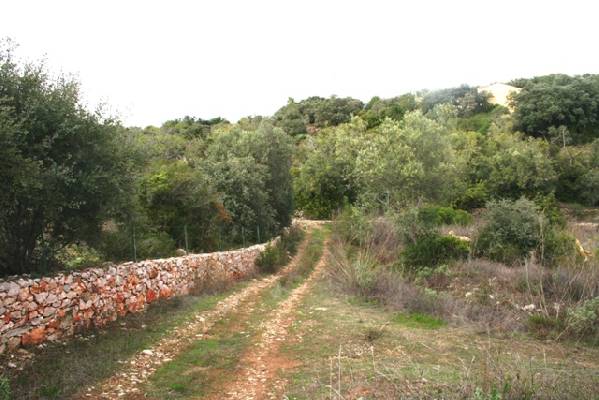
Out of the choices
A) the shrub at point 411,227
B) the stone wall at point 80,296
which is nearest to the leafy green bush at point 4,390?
the stone wall at point 80,296

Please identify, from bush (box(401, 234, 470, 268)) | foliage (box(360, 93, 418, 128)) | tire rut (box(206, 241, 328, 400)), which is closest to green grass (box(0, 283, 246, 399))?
tire rut (box(206, 241, 328, 400))

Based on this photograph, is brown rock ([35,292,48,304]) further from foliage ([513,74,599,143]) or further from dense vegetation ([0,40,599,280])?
foliage ([513,74,599,143])

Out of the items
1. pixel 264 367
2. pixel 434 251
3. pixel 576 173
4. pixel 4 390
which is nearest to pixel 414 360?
pixel 264 367

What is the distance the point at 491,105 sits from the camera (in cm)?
9188

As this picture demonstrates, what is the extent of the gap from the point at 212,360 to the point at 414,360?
3.66 meters

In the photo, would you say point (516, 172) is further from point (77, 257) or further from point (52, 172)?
point (52, 172)

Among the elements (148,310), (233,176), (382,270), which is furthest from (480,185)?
(148,310)

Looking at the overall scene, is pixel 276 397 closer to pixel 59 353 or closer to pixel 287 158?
pixel 59 353

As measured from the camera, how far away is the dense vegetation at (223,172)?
887 centimetres

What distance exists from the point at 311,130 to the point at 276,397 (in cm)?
7640

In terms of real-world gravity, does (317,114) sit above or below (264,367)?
above

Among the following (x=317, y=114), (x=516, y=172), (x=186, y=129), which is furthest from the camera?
(x=317, y=114)

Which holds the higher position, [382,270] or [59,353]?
[59,353]

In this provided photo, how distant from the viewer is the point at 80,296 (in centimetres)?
936
